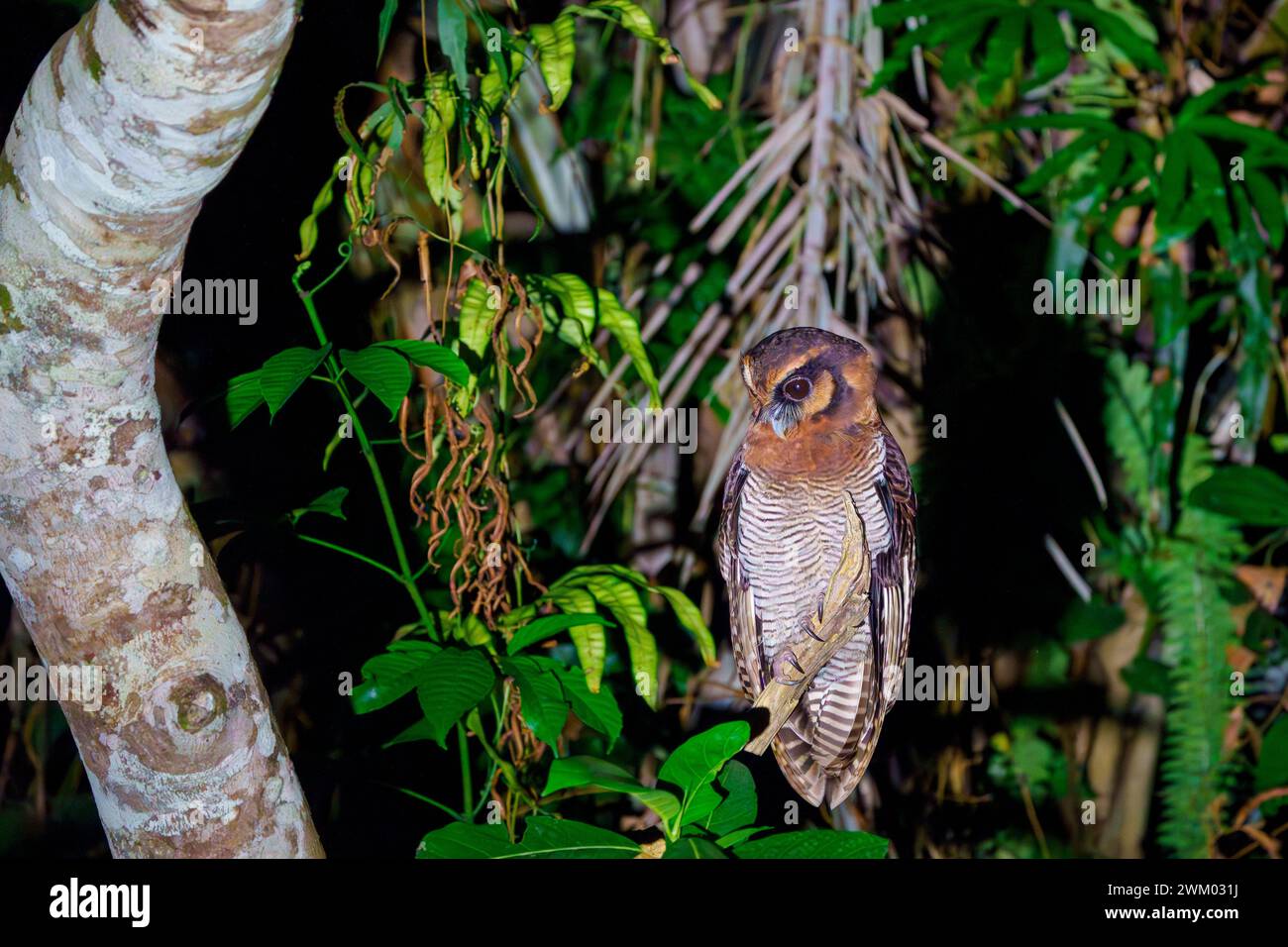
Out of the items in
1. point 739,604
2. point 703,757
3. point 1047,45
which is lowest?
point 703,757

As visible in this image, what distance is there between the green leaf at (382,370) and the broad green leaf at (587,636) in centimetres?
31

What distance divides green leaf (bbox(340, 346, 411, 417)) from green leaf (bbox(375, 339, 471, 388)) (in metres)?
0.01

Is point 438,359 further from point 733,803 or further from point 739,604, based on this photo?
point 733,803

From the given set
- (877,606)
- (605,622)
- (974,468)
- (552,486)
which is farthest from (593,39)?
(877,606)

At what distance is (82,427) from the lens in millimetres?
1011

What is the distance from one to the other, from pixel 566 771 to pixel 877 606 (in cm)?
29

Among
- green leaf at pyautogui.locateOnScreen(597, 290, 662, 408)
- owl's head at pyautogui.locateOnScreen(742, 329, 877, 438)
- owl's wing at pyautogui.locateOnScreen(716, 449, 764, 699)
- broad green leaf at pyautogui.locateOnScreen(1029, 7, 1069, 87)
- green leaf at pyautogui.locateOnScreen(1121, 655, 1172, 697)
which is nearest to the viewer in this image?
owl's head at pyautogui.locateOnScreen(742, 329, 877, 438)

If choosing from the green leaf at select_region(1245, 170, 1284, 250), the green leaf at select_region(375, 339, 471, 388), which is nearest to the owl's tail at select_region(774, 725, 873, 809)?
the green leaf at select_region(375, 339, 471, 388)

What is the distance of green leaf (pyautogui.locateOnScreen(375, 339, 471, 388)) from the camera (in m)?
1.06

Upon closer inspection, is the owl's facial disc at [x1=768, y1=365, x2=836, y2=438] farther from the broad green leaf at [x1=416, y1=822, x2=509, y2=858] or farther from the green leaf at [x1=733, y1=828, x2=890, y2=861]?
the broad green leaf at [x1=416, y1=822, x2=509, y2=858]

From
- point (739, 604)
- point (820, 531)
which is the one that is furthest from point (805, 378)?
point (739, 604)

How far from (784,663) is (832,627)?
0.05m

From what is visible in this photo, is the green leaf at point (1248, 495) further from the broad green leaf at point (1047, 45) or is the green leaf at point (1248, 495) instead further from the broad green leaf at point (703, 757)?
the broad green leaf at point (703, 757)

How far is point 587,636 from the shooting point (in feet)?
3.91
